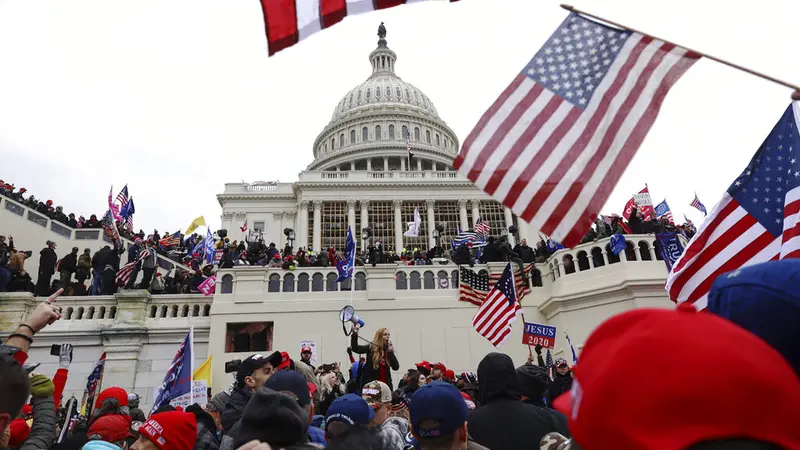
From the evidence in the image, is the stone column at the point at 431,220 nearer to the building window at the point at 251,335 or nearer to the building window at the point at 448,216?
the building window at the point at 448,216

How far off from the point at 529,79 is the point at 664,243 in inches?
481

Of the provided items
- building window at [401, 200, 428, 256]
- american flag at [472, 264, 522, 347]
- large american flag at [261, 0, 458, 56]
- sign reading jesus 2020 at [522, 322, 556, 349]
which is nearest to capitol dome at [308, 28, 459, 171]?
building window at [401, 200, 428, 256]

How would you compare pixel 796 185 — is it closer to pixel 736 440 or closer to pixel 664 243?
pixel 736 440

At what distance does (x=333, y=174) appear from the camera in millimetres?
51375

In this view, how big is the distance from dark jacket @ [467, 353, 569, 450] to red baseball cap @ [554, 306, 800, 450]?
2716 mm

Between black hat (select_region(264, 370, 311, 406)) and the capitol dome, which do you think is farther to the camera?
the capitol dome

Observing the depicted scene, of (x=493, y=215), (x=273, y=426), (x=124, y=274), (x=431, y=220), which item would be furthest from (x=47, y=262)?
(x=493, y=215)

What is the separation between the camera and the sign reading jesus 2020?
442 inches

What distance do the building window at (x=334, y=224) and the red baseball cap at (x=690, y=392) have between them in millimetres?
46360

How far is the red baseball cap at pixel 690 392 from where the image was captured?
1092 mm

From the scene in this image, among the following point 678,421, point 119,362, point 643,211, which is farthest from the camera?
point 643,211

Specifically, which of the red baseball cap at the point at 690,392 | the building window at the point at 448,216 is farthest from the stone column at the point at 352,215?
the red baseball cap at the point at 690,392

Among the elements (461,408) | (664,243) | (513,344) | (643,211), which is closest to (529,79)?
(461,408)

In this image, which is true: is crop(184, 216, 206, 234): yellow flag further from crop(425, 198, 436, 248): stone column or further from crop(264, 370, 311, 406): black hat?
crop(264, 370, 311, 406): black hat
